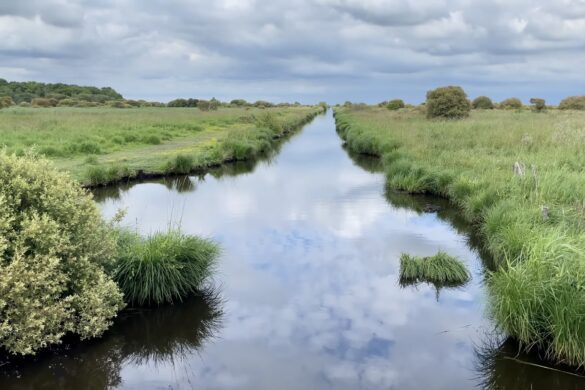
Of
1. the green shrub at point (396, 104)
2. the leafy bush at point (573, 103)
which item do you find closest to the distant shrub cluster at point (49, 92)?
the green shrub at point (396, 104)

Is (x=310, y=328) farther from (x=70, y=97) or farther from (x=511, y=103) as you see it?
(x=70, y=97)

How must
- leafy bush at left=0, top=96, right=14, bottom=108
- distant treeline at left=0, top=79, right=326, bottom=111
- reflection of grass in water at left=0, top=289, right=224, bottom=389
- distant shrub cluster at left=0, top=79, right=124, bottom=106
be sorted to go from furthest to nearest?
1. distant shrub cluster at left=0, top=79, right=124, bottom=106
2. distant treeline at left=0, top=79, right=326, bottom=111
3. leafy bush at left=0, top=96, right=14, bottom=108
4. reflection of grass in water at left=0, top=289, right=224, bottom=389

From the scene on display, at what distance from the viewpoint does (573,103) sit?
208 ft

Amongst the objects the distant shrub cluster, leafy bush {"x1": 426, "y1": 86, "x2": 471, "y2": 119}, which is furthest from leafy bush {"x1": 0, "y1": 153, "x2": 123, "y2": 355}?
the distant shrub cluster

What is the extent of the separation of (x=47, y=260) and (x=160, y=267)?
193cm

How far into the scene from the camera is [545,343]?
6371mm

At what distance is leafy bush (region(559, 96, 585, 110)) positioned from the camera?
2414 inches

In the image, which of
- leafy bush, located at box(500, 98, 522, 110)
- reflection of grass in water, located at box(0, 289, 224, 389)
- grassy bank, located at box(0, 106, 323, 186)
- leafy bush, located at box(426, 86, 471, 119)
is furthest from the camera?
leafy bush, located at box(500, 98, 522, 110)

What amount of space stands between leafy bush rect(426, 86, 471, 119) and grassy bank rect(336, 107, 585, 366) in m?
15.4

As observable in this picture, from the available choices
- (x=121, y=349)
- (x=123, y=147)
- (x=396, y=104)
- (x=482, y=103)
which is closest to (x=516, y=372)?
(x=121, y=349)

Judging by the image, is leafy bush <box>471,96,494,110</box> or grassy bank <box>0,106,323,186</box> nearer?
grassy bank <box>0,106,323,186</box>

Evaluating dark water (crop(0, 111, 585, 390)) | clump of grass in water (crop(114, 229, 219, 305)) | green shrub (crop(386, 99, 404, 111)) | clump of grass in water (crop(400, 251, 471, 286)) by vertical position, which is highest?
green shrub (crop(386, 99, 404, 111))

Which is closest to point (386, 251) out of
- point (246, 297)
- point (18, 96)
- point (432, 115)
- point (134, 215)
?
point (246, 297)

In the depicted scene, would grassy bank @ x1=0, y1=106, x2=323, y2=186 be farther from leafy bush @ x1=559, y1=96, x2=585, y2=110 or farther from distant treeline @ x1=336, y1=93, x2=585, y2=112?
leafy bush @ x1=559, y1=96, x2=585, y2=110
